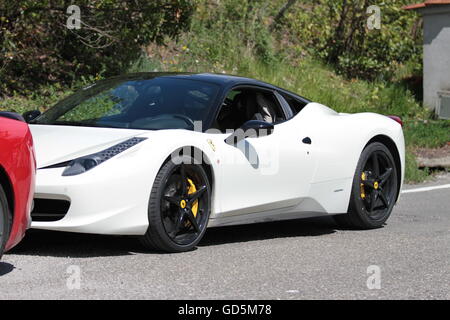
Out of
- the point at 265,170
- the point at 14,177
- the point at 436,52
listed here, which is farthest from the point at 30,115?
the point at 436,52

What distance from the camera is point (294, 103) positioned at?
874 cm

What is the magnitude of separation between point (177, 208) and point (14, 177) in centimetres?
150

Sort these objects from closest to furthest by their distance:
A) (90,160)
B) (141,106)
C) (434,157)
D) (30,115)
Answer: (90,160) → (141,106) → (30,115) → (434,157)

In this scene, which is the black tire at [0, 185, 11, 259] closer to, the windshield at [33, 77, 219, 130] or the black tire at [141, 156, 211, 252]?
the black tire at [141, 156, 211, 252]

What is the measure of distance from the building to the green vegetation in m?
0.38

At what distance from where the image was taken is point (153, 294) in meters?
5.65

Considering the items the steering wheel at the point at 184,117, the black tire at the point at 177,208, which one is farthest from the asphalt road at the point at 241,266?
the steering wheel at the point at 184,117

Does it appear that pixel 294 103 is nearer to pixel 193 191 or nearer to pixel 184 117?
pixel 184 117

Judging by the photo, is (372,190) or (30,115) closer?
(30,115)

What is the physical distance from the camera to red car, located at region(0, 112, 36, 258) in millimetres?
5785

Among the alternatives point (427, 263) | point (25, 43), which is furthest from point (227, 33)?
point (427, 263)

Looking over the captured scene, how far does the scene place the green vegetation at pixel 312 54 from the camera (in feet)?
54.5

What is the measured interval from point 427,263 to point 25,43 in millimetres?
8639
